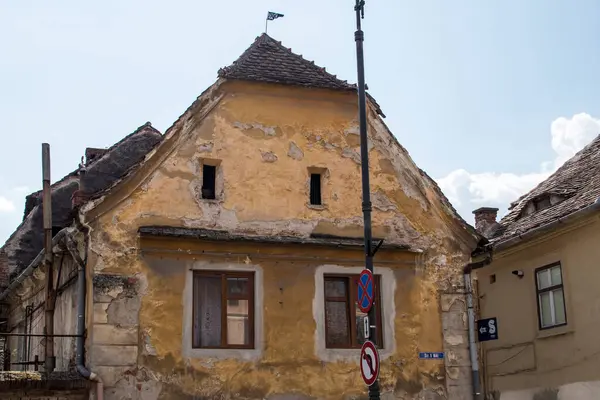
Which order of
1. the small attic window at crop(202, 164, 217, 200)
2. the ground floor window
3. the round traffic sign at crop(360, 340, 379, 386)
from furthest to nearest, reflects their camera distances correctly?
the small attic window at crop(202, 164, 217, 200) → the ground floor window → the round traffic sign at crop(360, 340, 379, 386)

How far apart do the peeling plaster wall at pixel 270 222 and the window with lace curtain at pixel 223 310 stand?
33 cm

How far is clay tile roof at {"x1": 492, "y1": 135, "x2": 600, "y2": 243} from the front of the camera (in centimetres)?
1806

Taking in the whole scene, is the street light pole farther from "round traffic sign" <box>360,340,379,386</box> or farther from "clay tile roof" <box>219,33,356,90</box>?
"clay tile roof" <box>219,33,356,90</box>

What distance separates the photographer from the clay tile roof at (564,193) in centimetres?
1806

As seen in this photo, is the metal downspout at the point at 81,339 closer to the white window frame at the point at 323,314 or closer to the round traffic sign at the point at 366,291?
the white window frame at the point at 323,314

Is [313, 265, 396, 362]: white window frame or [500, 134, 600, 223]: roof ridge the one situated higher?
[500, 134, 600, 223]: roof ridge

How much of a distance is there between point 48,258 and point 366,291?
7.65 metres

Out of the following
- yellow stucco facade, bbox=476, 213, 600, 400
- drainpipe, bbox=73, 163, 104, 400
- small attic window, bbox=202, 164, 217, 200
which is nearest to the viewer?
drainpipe, bbox=73, 163, 104, 400

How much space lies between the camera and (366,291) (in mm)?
11531

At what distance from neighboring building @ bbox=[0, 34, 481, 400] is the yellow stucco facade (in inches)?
111

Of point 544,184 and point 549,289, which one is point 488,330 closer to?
point 549,289

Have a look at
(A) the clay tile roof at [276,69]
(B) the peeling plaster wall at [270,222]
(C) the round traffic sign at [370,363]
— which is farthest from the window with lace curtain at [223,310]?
(A) the clay tile roof at [276,69]

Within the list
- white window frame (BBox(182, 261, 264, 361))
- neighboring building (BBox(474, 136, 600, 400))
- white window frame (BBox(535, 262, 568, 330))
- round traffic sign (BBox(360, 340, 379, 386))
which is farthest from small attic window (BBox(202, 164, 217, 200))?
white window frame (BBox(535, 262, 568, 330))

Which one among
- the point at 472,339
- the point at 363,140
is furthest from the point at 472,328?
the point at 363,140
